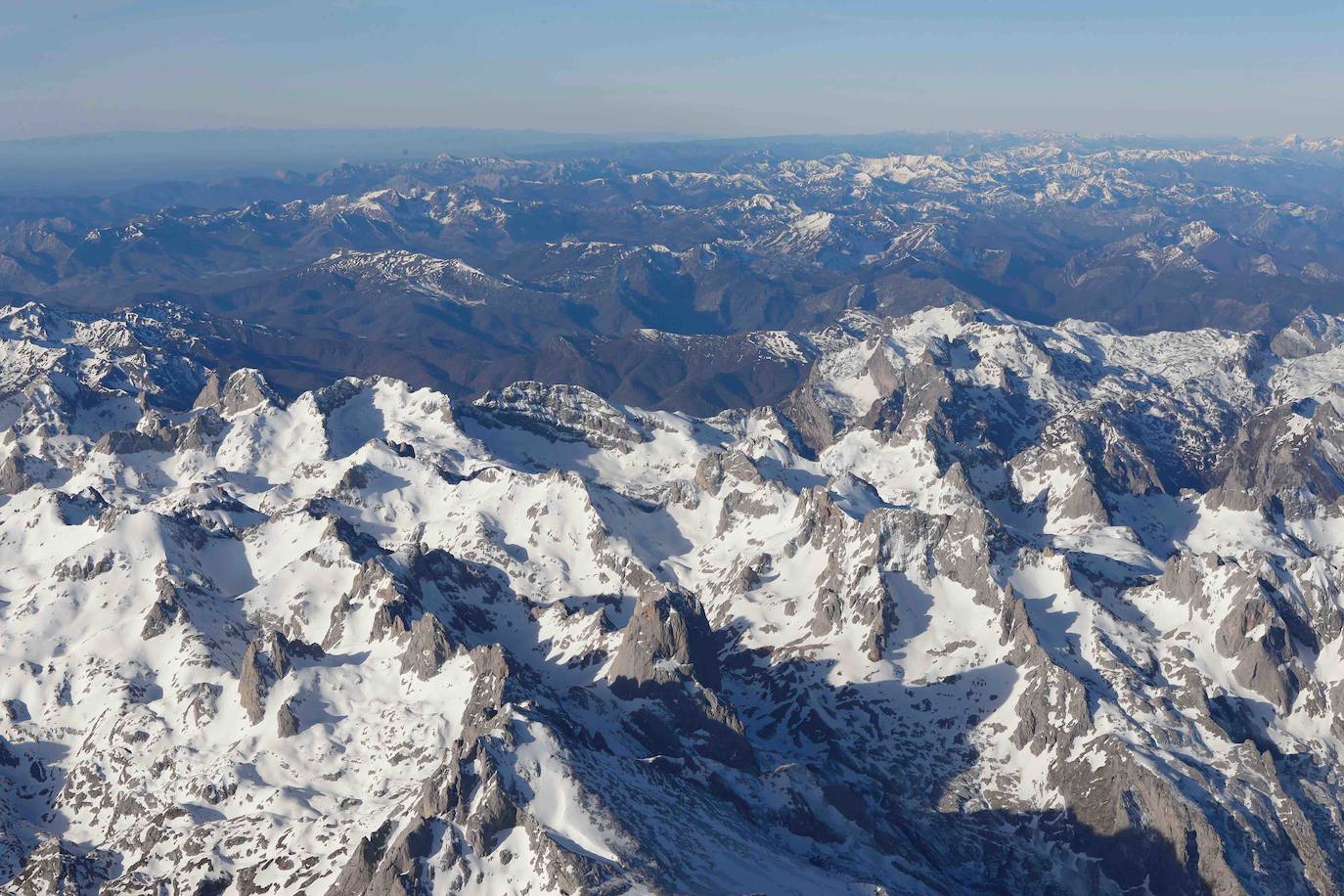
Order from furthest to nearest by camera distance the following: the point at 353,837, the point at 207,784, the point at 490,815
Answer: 1. the point at 207,784
2. the point at 353,837
3. the point at 490,815

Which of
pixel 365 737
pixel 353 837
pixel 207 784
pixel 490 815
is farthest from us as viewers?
pixel 365 737

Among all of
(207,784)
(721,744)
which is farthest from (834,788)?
(207,784)

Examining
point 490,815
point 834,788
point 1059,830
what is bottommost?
point 1059,830

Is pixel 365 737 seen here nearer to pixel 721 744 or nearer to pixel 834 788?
pixel 721 744

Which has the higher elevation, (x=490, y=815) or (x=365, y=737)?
(x=490, y=815)

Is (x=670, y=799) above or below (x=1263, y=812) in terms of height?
above

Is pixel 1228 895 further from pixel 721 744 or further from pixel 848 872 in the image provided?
pixel 721 744

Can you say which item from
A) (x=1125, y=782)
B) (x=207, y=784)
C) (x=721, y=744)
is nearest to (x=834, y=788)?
(x=721, y=744)

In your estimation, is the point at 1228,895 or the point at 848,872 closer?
the point at 848,872

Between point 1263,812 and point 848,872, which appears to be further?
point 1263,812
